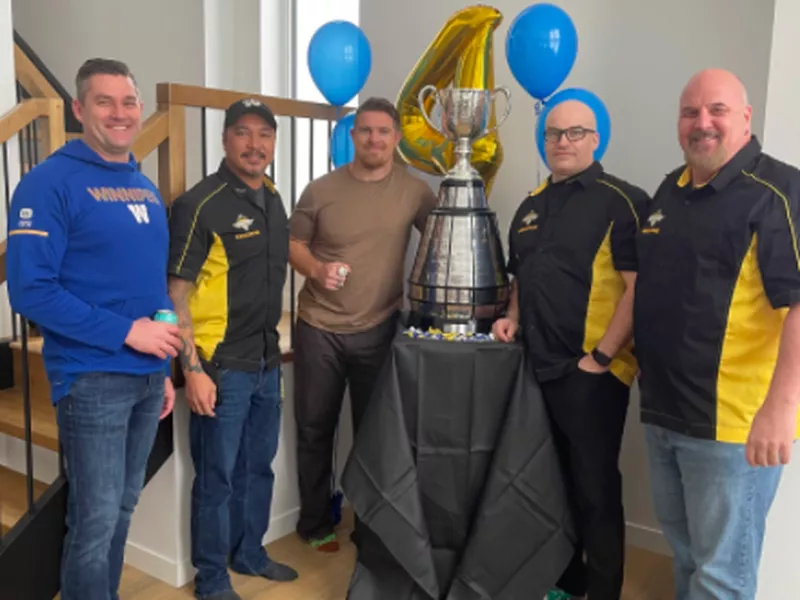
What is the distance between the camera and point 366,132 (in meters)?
2.23

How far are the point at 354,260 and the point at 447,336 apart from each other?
0.46m

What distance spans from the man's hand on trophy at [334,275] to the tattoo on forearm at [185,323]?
41 centimetres

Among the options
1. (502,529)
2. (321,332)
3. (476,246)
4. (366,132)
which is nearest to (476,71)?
(366,132)

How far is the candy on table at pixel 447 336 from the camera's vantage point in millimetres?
1964

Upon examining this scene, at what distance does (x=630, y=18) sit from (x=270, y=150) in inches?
49.6

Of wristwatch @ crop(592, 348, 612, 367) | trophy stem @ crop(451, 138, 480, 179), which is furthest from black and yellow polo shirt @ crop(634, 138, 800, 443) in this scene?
trophy stem @ crop(451, 138, 480, 179)

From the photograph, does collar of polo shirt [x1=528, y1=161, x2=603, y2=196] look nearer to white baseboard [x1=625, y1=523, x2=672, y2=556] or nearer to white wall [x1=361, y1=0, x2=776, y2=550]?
white wall [x1=361, y1=0, x2=776, y2=550]

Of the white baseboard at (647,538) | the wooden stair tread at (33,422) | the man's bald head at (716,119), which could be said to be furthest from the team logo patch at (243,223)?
the white baseboard at (647,538)

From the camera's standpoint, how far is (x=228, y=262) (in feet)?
6.46

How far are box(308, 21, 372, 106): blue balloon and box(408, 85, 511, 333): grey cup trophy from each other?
0.55m

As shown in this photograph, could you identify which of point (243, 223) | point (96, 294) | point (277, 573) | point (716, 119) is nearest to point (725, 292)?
point (716, 119)

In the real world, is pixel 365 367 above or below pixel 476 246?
below

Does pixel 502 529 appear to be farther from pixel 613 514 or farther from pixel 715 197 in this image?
pixel 715 197

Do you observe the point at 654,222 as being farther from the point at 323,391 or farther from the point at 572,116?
the point at 323,391
